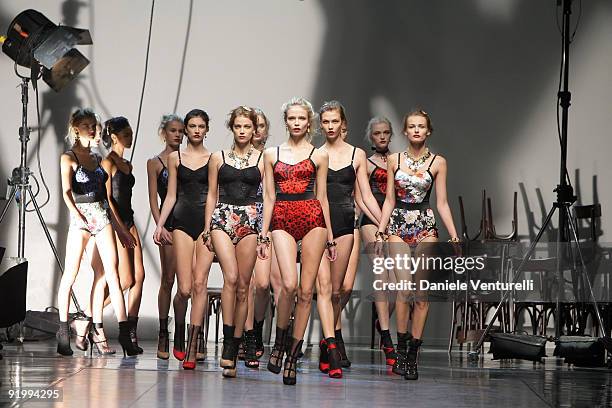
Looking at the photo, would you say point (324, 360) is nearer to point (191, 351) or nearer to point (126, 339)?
point (191, 351)

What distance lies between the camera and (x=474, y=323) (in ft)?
29.5

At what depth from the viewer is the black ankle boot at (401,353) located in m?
6.07

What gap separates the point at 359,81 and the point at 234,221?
4.00m

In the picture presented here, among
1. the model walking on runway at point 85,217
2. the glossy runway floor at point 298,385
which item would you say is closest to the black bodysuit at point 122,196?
the model walking on runway at point 85,217

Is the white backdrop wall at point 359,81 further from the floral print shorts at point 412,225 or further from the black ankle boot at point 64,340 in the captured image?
the floral print shorts at point 412,225

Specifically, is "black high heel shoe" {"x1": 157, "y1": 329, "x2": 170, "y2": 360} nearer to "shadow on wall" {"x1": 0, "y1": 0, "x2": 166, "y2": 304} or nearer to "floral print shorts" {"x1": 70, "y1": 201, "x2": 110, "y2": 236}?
"floral print shorts" {"x1": 70, "y1": 201, "x2": 110, "y2": 236}

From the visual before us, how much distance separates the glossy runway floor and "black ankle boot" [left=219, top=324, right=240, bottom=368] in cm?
10

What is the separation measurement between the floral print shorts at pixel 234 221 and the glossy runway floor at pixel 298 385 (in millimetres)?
764

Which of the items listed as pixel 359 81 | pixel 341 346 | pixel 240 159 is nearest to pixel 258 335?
pixel 341 346

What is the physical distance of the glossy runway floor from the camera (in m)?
4.72

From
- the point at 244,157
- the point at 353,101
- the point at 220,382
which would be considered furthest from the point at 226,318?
the point at 353,101

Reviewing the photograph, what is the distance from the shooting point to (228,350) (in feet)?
18.9

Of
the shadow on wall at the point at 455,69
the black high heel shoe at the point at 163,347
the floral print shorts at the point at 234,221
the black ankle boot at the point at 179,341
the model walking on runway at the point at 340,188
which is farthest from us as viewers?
the shadow on wall at the point at 455,69

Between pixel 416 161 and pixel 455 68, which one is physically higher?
pixel 455 68
